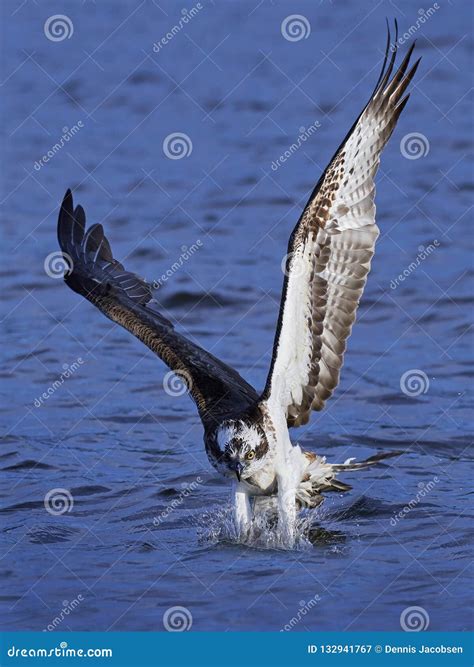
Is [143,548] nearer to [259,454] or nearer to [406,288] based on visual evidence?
[259,454]

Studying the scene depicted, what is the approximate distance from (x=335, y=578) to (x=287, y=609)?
61 centimetres

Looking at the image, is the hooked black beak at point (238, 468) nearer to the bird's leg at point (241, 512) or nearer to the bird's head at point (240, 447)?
the bird's head at point (240, 447)

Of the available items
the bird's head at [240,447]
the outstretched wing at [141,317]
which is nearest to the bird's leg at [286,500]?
the bird's head at [240,447]

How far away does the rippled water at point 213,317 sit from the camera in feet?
31.3

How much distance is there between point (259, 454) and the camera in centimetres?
963

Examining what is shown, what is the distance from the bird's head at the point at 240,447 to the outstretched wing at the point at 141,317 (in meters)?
0.27

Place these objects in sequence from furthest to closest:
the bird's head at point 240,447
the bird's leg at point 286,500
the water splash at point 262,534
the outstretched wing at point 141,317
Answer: the outstretched wing at point 141,317, the water splash at point 262,534, the bird's leg at point 286,500, the bird's head at point 240,447

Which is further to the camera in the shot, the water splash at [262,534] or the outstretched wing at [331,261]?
the water splash at [262,534]

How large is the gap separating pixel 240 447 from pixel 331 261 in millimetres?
1551

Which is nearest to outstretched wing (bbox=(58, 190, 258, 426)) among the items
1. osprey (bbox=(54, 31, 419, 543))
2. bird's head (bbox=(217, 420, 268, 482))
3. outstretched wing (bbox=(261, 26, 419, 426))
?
osprey (bbox=(54, 31, 419, 543))

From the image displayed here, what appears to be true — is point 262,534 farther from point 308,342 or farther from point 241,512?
point 308,342

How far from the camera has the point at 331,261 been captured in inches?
389

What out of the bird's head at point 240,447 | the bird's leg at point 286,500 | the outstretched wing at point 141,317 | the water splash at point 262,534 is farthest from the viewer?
the outstretched wing at point 141,317

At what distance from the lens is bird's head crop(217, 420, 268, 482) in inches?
373
